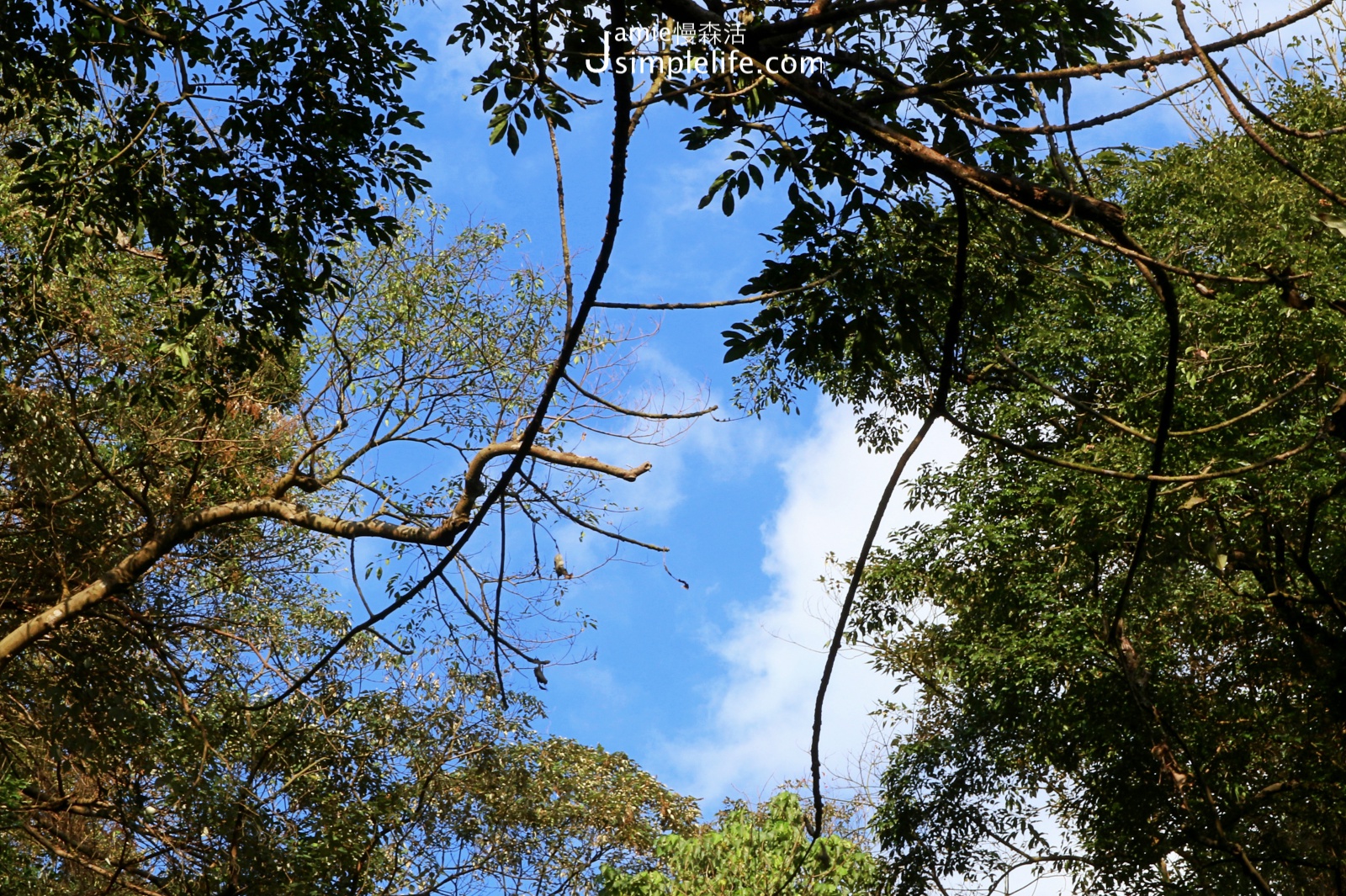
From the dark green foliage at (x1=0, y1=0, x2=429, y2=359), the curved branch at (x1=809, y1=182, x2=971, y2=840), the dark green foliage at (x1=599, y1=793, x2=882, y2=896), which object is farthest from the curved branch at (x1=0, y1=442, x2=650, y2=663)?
the dark green foliage at (x1=599, y1=793, x2=882, y2=896)

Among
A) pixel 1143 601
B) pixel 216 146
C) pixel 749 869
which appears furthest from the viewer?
pixel 749 869

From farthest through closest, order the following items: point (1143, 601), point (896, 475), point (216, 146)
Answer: point (1143, 601) < point (216, 146) < point (896, 475)

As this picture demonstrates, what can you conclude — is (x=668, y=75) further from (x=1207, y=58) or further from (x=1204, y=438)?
(x=1204, y=438)

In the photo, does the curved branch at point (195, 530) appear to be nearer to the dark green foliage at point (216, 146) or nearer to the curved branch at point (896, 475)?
the dark green foliage at point (216, 146)

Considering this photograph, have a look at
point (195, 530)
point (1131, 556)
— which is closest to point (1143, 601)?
point (1131, 556)

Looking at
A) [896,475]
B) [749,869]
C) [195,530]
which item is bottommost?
[896,475]

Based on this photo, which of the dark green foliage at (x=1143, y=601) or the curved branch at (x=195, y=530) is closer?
the curved branch at (x=195, y=530)

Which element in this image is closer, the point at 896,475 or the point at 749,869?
the point at 896,475

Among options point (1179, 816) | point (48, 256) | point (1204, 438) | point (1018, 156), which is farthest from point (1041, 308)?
point (48, 256)

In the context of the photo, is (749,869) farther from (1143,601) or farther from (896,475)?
(896,475)

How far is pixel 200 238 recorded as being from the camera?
222 inches

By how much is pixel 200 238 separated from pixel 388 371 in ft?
9.25

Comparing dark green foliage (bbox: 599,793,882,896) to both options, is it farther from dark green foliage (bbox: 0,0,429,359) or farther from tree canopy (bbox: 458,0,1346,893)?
dark green foliage (bbox: 0,0,429,359)

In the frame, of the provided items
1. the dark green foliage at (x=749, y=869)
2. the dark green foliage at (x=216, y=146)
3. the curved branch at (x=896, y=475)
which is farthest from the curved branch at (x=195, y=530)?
the dark green foliage at (x=749, y=869)
